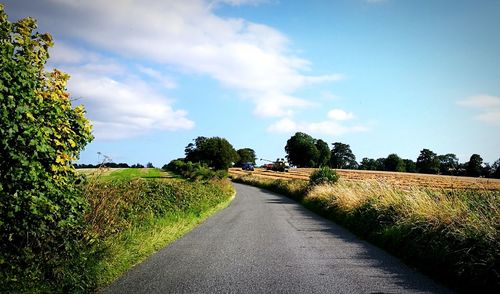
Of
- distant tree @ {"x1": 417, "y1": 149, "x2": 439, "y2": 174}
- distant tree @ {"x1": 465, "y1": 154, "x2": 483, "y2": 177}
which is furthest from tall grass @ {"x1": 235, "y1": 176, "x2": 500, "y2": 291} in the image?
distant tree @ {"x1": 417, "y1": 149, "x2": 439, "y2": 174}

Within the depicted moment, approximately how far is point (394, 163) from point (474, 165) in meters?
31.7

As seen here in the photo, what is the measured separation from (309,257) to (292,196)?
24.3 meters

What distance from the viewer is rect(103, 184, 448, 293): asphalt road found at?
6.04m

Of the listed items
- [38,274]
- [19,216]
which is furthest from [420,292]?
[19,216]

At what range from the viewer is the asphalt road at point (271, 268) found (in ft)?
19.8

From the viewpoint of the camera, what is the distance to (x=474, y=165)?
83875 mm

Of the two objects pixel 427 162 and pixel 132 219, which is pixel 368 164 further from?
pixel 132 219

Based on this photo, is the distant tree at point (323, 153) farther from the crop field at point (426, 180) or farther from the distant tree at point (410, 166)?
the crop field at point (426, 180)

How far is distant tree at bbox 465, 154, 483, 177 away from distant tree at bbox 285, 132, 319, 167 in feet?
144

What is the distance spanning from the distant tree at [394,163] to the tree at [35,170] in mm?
119537

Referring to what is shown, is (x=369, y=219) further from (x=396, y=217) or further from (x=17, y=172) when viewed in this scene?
(x=17, y=172)

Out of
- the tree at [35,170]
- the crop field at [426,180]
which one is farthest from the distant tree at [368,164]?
the tree at [35,170]

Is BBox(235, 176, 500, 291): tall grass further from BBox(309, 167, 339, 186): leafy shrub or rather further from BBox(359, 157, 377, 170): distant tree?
BBox(359, 157, 377, 170): distant tree

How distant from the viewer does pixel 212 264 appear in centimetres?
758
